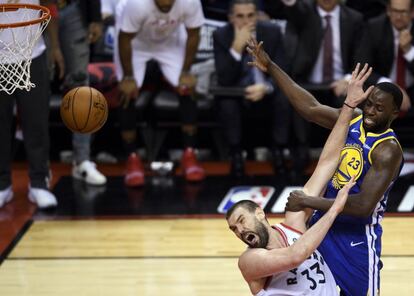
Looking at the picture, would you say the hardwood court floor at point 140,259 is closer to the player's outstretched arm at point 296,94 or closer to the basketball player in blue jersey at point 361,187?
the basketball player in blue jersey at point 361,187

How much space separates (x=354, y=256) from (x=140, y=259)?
2260 millimetres

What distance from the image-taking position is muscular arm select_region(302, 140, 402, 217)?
165 inches

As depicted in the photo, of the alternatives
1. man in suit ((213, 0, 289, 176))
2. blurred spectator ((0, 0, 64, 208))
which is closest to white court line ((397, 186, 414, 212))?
man in suit ((213, 0, 289, 176))

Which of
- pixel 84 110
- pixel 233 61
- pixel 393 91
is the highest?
pixel 393 91

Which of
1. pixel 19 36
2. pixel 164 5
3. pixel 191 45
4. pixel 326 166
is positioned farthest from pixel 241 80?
pixel 326 166

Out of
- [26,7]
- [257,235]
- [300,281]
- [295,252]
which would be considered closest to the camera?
[295,252]

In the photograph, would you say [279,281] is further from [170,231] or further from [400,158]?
[170,231]

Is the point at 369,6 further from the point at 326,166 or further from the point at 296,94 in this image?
the point at 326,166

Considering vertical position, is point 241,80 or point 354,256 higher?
point 354,256

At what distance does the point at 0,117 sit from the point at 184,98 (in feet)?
5.16

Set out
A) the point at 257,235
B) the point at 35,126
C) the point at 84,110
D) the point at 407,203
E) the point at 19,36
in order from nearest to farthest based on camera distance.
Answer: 1. the point at 257,235
2. the point at 84,110
3. the point at 19,36
4. the point at 35,126
5. the point at 407,203

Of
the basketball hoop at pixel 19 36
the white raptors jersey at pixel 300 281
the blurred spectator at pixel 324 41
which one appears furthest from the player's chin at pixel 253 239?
the blurred spectator at pixel 324 41

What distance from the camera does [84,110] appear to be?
5367 millimetres

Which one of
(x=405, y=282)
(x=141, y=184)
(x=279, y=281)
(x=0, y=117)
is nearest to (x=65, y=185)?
(x=141, y=184)
